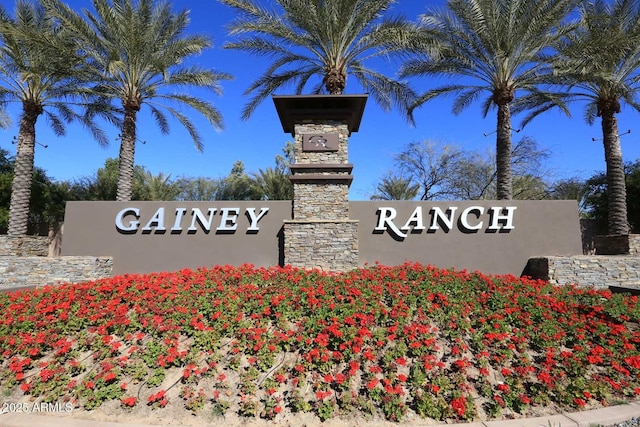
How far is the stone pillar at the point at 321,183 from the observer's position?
33.4 feet

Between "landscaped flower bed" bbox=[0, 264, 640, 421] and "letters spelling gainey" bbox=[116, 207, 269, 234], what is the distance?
15.3 ft

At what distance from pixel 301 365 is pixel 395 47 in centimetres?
1262

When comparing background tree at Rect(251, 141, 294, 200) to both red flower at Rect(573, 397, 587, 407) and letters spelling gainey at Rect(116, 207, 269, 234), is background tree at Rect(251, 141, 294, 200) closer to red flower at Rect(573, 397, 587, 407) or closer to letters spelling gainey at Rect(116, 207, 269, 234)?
letters spelling gainey at Rect(116, 207, 269, 234)

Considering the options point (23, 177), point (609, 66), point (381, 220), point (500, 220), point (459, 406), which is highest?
point (609, 66)

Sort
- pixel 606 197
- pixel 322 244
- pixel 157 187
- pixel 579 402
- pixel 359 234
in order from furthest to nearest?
pixel 157 187, pixel 606 197, pixel 359 234, pixel 322 244, pixel 579 402

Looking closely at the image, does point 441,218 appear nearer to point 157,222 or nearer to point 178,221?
point 178,221

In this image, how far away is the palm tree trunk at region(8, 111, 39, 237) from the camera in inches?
583

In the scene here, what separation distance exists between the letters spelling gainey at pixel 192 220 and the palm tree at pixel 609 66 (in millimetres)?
12411

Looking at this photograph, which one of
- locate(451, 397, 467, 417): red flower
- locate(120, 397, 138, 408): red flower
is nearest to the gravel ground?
locate(451, 397, 467, 417): red flower

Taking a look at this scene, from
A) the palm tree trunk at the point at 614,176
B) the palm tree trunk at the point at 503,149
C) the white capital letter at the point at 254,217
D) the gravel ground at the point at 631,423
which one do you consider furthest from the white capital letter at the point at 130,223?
the palm tree trunk at the point at 614,176

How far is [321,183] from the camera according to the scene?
1066 centimetres

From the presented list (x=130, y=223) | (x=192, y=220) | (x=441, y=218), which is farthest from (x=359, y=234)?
(x=130, y=223)

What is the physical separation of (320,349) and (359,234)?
674 cm

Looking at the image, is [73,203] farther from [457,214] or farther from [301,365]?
[457,214]
